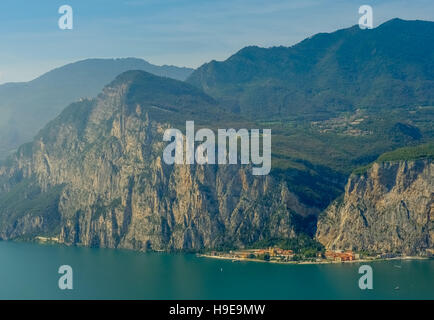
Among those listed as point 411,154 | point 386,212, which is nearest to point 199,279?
point 386,212

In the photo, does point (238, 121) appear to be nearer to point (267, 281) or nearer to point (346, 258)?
point (346, 258)

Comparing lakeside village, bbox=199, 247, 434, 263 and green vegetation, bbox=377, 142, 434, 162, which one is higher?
green vegetation, bbox=377, 142, 434, 162

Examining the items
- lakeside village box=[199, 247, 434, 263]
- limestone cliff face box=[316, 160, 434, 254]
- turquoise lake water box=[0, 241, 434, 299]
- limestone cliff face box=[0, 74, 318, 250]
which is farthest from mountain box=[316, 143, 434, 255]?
limestone cliff face box=[0, 74, 318, 250]

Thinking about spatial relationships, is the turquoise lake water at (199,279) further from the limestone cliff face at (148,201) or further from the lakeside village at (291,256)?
the limestone cliff face at (148,201)

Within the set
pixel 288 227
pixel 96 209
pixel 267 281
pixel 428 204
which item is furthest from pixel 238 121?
pixel 267 281

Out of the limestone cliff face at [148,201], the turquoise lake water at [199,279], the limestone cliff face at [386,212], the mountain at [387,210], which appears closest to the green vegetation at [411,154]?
the mountain at [387,210]

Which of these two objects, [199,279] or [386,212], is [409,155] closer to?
[386,212]

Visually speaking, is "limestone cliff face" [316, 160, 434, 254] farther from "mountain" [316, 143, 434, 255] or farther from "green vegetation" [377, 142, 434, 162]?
"green vegetation" [377, 142, 434, 162]
